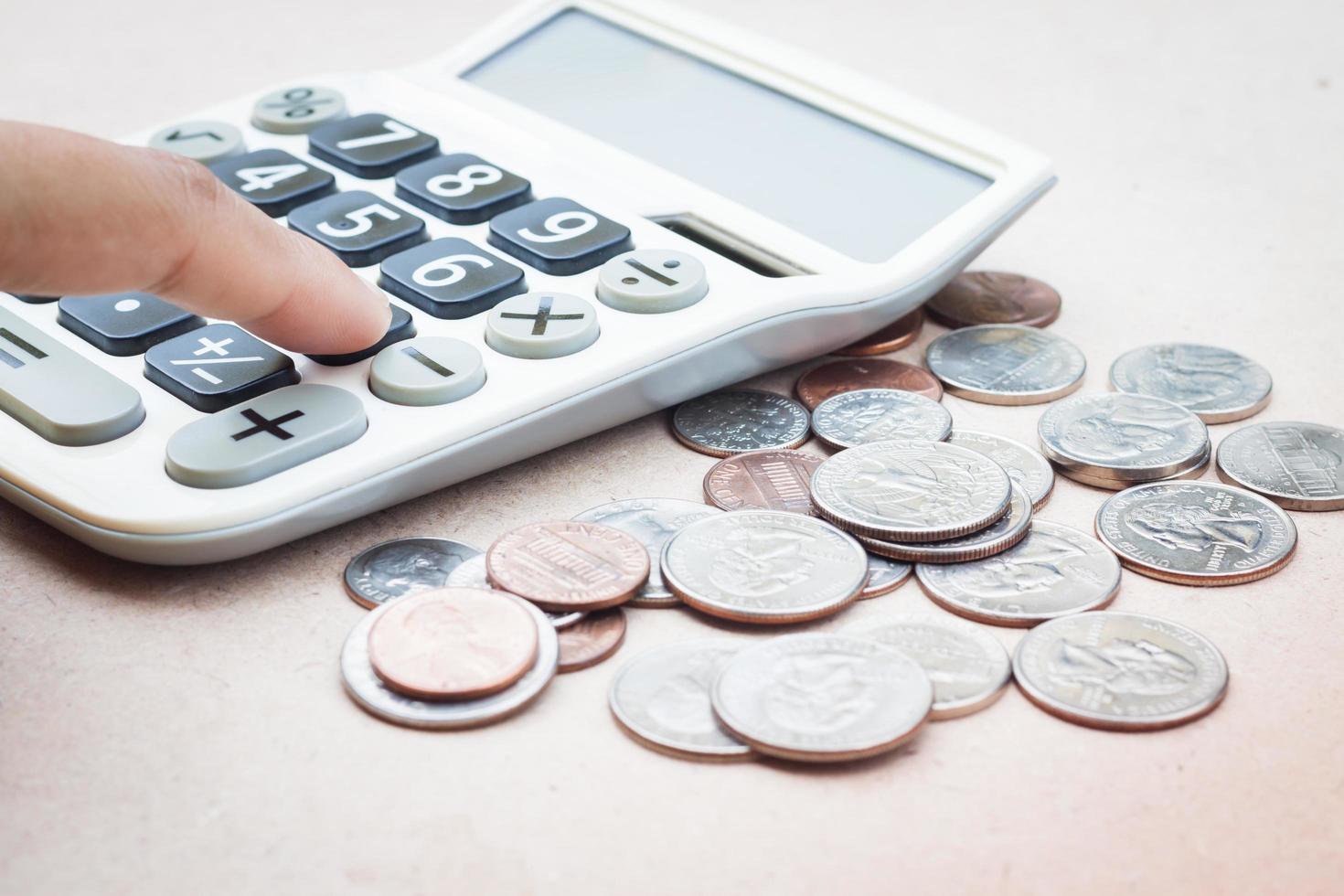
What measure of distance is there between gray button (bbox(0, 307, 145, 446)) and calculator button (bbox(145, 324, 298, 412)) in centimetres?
2

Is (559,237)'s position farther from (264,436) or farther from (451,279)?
(264,436)

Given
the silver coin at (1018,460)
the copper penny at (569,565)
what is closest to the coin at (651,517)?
the copper penny at (569,565)

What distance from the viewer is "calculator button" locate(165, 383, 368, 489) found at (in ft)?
1.57

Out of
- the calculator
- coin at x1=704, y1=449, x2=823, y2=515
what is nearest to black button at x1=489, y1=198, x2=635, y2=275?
the calculator

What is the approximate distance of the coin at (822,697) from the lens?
42cm

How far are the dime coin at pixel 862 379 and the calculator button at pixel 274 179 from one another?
0.24m

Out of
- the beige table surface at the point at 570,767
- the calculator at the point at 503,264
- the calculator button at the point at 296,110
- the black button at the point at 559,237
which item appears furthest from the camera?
the calculator button at the point at 296,110

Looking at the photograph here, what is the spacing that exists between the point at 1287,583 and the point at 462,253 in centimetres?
35

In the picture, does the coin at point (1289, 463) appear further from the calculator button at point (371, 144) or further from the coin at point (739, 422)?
the calculator button at point (371, 144)

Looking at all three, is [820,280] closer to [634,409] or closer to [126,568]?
[634,409]

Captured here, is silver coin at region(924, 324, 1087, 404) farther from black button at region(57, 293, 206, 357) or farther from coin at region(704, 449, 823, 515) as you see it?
black button at region(57, 293, 206, 357)

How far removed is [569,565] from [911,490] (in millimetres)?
130

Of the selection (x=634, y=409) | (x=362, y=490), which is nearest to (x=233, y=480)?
(x=362, y=490)

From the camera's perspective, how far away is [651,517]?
53 cm
